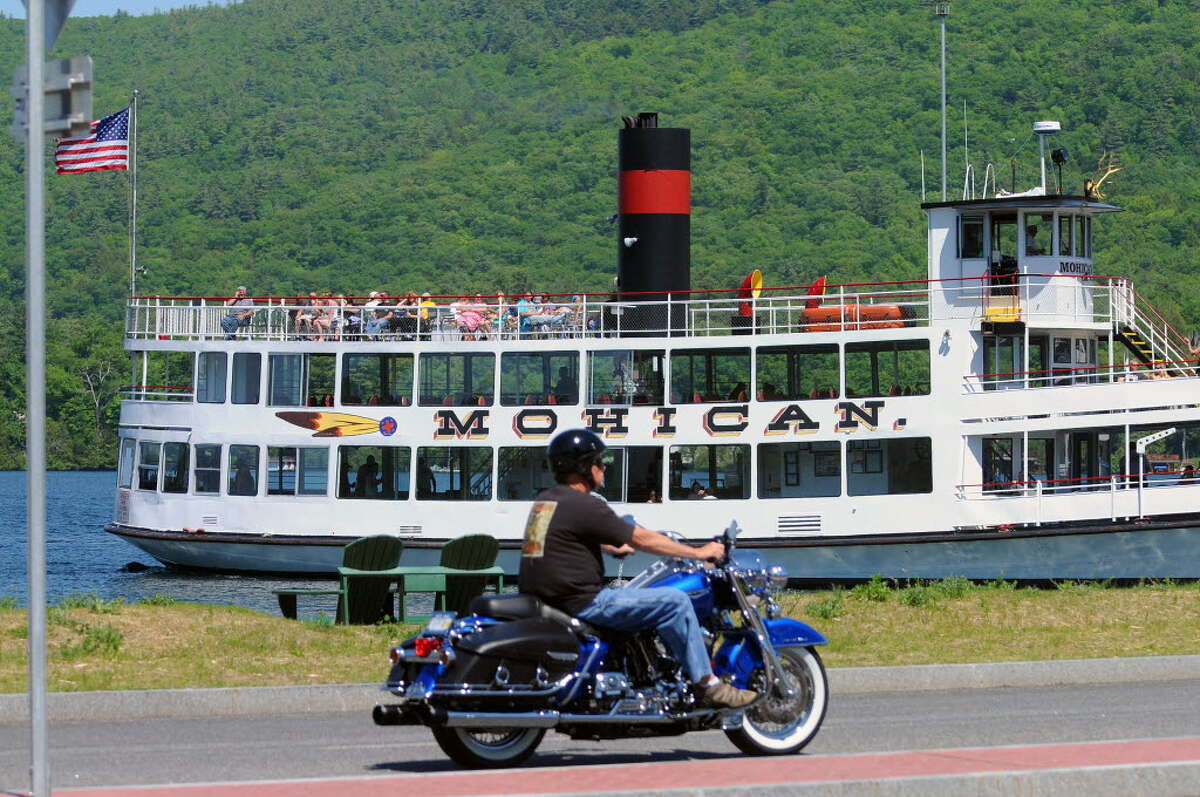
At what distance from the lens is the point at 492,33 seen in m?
168

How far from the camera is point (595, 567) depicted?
10695mm

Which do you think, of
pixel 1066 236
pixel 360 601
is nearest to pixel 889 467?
pixel 1066 236

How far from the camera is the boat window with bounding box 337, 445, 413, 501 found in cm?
3206

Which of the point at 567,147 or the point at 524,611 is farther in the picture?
the point at 567,147

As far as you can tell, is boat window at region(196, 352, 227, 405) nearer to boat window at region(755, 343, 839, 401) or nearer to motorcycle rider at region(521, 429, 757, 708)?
boat window at region(755, 343, 839, 401)

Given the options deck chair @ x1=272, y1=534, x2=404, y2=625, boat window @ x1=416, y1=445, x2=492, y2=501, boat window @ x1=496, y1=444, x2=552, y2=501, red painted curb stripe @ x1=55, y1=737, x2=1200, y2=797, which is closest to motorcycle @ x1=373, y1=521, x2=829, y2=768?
red painted curb stripe @ x1=55, y1=737, x2=1200, y2=797

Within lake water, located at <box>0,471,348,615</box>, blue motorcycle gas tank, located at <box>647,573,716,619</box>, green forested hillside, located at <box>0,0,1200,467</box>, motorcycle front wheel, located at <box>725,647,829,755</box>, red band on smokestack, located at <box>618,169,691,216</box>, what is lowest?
lake water, located at <box>0,471,348,615</box>

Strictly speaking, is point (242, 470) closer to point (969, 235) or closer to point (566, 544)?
point (969, 235)

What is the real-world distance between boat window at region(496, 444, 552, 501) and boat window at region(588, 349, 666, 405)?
56.5 inches

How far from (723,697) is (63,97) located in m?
4.63

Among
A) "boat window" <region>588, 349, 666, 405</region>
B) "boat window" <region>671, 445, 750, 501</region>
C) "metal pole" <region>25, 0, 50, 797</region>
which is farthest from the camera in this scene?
"boat window" <region>588, 349, 666, 405</region>

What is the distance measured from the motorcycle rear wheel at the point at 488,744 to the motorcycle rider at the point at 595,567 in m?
0.73

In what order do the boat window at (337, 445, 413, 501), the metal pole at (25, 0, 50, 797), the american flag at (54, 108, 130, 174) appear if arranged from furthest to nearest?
the american flag at (54, 108, 130, 174), the boat window at (337, 445, 413, 501), the metal pole at (25, 0, 50, 797)

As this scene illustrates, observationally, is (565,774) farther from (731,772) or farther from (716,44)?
(716,44)
